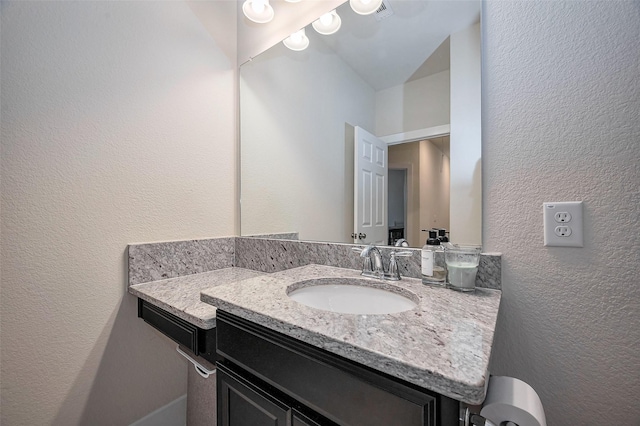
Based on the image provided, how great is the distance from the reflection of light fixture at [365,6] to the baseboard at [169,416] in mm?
1935

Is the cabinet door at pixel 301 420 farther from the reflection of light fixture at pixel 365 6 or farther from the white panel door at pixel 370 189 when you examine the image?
the reflection of light fixture at pixel 365 6

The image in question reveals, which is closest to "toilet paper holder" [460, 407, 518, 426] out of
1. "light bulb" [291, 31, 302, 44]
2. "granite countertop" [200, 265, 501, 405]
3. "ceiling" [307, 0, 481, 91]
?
"granite countertop" [200, 265, 501, 405]

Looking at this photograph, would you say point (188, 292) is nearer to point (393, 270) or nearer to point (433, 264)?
point (393, 270)

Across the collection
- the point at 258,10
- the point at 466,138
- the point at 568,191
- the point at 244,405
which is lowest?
the point at 244,405

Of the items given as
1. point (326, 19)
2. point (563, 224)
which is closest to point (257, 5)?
point (326, 19)

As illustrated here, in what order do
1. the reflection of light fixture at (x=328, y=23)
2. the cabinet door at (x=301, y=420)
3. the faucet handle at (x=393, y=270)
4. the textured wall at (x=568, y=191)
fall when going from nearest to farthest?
the cabinet door at (x=301, y=420), the textured wall at (x=568, y=191), the faucet handle at (x=393, y=270), the reflection of light fixture at (x=328, y=23)

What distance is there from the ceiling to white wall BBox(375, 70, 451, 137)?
3 cm

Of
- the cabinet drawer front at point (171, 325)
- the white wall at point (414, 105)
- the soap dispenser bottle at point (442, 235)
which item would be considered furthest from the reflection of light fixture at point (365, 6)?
the cabinet drawer front at point (171, 325)

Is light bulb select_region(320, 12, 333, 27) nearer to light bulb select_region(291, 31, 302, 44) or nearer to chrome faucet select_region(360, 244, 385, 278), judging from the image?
light bulb select_region(291, 31, 302, 44)

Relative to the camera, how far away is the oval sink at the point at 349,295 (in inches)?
31.7

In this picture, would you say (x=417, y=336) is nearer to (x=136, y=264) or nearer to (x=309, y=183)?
(x=309, y=183)

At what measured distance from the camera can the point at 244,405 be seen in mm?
653

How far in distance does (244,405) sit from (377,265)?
0.56 m

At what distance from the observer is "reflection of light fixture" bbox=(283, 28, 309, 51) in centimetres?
132
